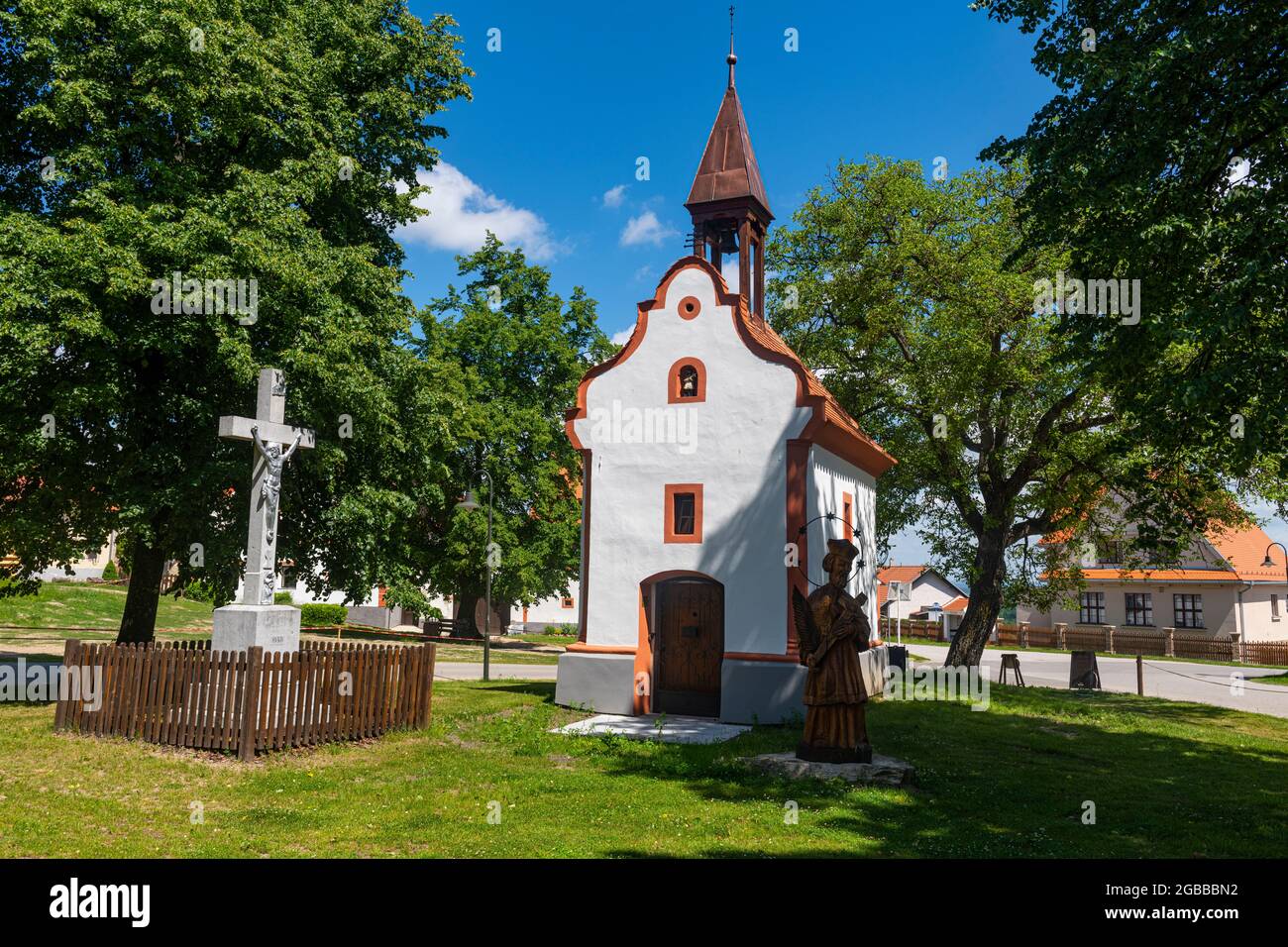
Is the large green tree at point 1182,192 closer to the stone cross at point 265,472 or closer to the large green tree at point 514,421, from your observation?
the stone cross at point 265,472

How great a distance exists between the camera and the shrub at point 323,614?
40969 mm

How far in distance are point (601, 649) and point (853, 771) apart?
731 centimetres

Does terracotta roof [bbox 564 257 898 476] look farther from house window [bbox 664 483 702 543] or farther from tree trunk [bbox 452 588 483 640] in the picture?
tree trunk [bbox 452 588 483 640]

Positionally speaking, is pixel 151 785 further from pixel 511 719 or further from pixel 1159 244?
pixel 1159 244

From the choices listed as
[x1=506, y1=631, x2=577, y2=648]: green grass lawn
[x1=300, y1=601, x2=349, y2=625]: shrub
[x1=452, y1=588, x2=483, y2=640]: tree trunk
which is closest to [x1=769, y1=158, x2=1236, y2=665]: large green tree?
[x1=452, y1=588, x2=483, y2=640]: tree trunk

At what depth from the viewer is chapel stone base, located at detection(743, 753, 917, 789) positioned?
33.7 feet

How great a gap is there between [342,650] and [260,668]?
153 cm

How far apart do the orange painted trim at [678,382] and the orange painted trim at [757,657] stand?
16.4 ft

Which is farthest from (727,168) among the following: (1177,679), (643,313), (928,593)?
(928,593)

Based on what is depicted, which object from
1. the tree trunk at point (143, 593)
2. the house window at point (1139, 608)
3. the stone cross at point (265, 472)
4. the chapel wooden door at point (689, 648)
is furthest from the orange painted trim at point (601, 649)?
the house window at point (1139, 608)

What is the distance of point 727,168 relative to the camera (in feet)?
62.9

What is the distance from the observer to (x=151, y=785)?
368 inches

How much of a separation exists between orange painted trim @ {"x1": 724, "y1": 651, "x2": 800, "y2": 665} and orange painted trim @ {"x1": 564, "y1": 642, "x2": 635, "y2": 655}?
6.43 ft

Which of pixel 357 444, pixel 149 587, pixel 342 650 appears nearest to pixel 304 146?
pixel 357 444
